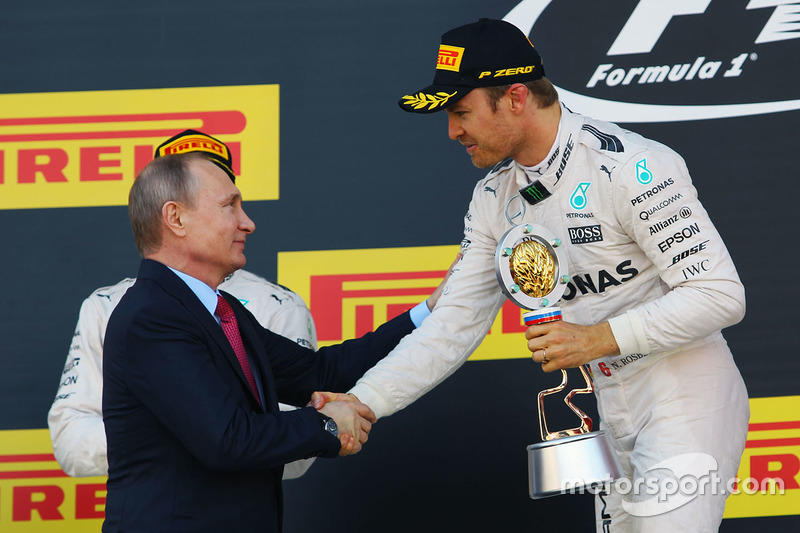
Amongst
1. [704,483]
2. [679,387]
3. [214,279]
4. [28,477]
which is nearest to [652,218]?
[679,387]

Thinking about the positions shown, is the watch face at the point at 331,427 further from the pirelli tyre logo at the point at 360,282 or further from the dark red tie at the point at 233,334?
the pirelli tyre logo at the point at 360,282

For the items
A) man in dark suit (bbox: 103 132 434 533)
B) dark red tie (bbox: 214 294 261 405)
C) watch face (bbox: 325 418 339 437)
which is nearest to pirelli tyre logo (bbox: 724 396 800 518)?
man in dark suit (bbox: 103 132 434 533)

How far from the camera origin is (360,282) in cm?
313

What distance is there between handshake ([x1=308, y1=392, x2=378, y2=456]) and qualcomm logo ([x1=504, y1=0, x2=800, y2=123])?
1.44 m

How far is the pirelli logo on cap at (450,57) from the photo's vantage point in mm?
2203

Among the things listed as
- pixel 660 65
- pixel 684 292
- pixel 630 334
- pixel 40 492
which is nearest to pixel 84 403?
pixel 40 492

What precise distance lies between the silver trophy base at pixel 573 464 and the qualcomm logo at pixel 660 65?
1439 mm

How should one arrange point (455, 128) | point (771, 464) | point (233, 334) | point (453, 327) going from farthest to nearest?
point (771, 464) < point (453, 327) < point (455, 128) < point (233, 334)

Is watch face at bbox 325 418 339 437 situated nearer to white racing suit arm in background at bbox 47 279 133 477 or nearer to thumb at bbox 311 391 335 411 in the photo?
thumb at bbox 311 391 335 411

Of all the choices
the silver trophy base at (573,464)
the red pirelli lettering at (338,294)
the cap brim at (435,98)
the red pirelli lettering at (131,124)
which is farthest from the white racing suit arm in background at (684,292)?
the red pirelli lettering at (131,124)

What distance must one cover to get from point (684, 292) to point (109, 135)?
7.06 feet

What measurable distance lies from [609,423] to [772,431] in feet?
3.47

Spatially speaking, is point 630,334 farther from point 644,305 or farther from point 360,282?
point 360,282

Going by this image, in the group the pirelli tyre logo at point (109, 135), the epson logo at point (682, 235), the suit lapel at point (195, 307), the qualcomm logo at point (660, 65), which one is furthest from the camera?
the pirelli tyre logo at point (109, 135)
